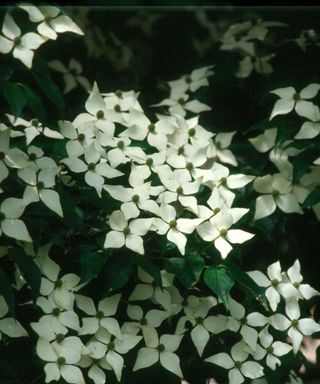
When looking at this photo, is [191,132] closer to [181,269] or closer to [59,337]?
[181,269]

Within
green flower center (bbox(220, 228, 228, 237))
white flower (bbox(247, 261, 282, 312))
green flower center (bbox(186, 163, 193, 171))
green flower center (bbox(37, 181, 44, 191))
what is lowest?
white flower (bbox(247, 261, 282, 312))

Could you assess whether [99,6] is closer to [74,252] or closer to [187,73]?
[187,73]

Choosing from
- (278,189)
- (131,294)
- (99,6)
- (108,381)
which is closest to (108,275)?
(131,294)

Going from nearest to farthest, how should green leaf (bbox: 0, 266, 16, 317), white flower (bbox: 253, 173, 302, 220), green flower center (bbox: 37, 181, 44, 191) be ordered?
green leaf (bbox: 0, 266, 16, 317)
green flower center (bbox: 37, 181, 44, 191)
white flower (bbox: 253, 173, 302, 220)

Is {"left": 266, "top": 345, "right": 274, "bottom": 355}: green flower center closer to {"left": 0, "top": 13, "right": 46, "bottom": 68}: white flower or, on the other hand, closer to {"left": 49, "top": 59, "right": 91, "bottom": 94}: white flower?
{"left": 0, "top": 13, "right": 46, "bottom": 68}: white flower

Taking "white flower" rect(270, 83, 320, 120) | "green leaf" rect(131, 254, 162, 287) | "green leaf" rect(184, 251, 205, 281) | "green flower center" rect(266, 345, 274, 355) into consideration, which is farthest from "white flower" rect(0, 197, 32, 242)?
"white flower" rect(270, 83, 320, 120)

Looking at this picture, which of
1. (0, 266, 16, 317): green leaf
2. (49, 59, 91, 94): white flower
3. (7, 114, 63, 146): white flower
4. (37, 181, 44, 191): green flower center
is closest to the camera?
(0, 266, 16, 317): green leaf
